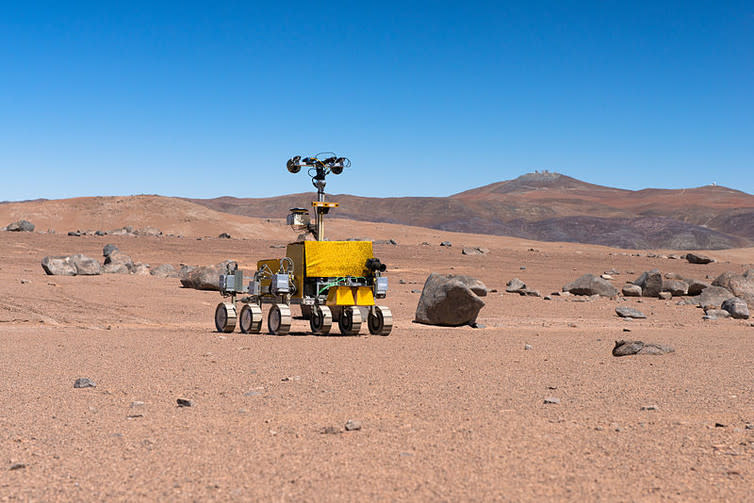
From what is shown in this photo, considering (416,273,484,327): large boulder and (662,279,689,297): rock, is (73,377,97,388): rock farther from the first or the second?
(662,279,689,297): rock

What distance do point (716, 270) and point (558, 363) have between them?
29593 millimetres

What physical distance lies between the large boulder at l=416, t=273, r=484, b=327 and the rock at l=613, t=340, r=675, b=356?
5346mm

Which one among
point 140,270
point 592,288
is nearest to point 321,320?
point 592,288

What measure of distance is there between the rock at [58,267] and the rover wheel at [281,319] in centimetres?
1253

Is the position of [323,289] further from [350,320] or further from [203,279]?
[203,279]

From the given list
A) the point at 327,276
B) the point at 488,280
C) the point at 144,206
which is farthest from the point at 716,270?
the point at 144,206

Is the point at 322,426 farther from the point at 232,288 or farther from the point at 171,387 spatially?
the point at 232,288

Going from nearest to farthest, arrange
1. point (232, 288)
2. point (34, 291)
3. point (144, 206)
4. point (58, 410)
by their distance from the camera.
Result: point (58, 410) < point (232, 288) < point (34, 291) < point (144, 206)

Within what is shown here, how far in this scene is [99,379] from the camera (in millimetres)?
7172

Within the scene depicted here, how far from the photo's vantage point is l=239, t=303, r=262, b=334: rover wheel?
12141mm

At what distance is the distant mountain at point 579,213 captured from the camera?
3056 inches

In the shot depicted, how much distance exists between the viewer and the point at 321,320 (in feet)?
38.6

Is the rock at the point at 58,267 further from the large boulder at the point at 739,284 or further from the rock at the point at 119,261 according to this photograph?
the large boulder at the point at 739,284

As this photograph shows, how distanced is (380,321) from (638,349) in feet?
14.2
